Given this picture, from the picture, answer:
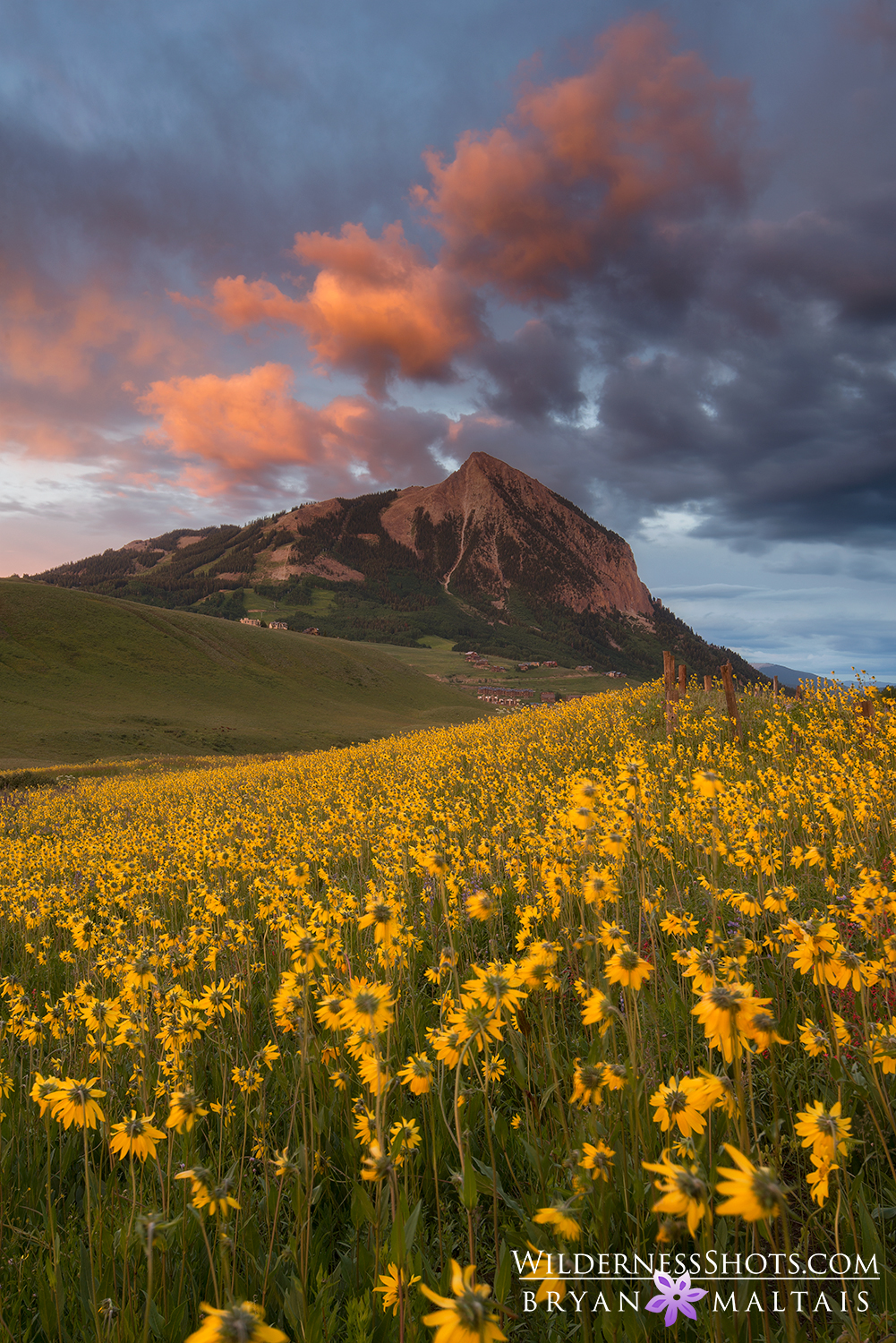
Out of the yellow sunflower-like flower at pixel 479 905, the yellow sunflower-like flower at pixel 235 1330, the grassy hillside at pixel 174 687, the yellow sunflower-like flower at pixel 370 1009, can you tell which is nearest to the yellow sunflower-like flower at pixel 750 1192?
the yellow sunflower-like flower at pixel 235 1330

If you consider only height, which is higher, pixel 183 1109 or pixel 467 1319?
pixel 467 1319

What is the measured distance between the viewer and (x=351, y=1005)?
2.34 meters

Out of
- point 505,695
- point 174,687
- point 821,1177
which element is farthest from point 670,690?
point 505,695

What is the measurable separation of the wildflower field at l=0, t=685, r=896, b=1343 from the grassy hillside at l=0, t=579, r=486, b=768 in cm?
4586

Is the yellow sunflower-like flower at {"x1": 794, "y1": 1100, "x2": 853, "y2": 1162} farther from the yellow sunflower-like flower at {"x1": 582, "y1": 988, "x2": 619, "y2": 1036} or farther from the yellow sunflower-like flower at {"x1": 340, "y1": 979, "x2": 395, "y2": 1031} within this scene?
the yellow sunflower-like flower at {"x1": 340, "y1": 979, "x2": 395, "y2": 1031}

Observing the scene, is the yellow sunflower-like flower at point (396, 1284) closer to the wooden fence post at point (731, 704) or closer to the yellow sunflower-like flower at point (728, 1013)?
the yellow sunflower-like flower at point (728, 1013)

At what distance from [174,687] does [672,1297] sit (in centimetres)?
8609

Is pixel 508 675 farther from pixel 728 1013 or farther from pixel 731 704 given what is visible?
pixel 728 1013

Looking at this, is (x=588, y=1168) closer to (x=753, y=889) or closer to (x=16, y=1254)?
(x=16, y=1254)

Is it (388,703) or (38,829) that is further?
(388,703)

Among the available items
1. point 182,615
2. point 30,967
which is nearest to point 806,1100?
point 30,967

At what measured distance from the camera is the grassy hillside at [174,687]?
56.1 meters

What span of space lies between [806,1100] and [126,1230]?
3.38m

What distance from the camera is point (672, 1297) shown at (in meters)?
1.94
